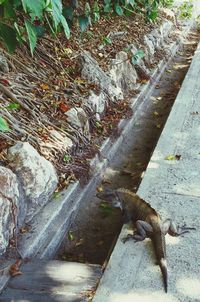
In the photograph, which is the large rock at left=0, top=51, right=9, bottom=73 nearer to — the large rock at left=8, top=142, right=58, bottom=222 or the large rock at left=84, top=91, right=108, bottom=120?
the large rock at left=84, top=91, right=108, bottom=120

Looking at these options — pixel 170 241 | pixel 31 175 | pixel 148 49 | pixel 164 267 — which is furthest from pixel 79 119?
pixel 148 49

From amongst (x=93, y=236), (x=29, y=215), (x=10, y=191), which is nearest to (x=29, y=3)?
(x=10, y=191)

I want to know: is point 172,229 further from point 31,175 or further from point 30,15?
point 30,15

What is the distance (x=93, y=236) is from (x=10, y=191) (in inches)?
44.1

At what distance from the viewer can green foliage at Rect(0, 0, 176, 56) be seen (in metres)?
2.86

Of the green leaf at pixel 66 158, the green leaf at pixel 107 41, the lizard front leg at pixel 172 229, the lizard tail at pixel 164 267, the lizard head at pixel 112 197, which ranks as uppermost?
the green leaf at pixel 107 41

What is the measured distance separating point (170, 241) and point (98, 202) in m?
1.34

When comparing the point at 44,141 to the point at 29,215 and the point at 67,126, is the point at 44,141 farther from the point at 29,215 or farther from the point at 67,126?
the point at 29,215

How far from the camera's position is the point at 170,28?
434 inches

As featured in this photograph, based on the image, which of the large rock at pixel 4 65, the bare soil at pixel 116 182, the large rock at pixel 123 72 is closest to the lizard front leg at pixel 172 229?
the bare soil at pixel 116 182

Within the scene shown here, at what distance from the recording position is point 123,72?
719 cm

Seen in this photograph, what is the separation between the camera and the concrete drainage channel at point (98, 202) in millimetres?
3826

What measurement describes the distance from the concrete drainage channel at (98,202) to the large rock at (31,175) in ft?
0.34

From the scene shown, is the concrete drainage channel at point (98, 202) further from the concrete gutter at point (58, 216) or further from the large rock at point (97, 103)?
the large rock at point (97, 103)
